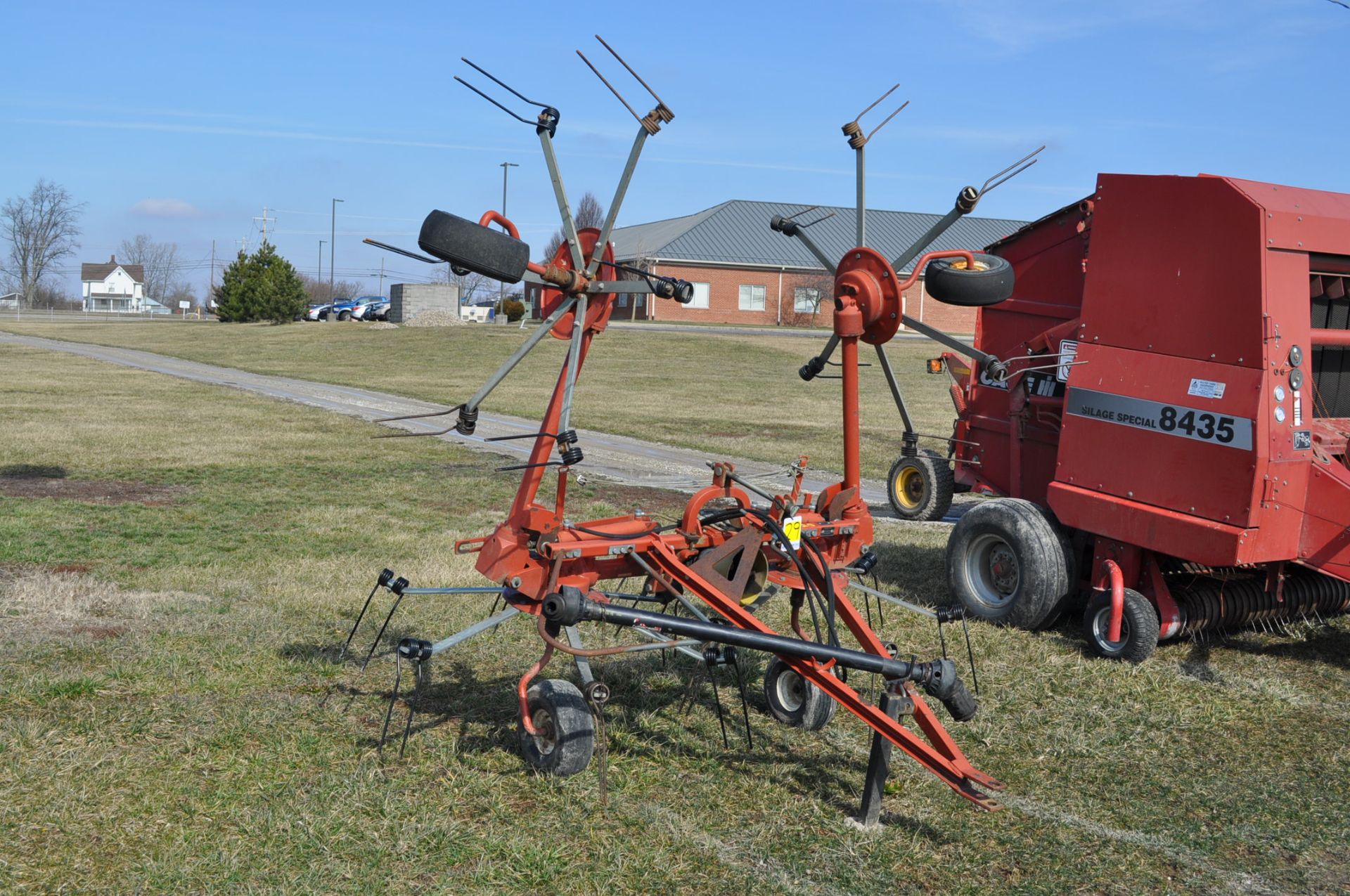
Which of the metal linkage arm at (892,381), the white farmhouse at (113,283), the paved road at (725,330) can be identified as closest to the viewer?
the metal linkage arm at (892,381)

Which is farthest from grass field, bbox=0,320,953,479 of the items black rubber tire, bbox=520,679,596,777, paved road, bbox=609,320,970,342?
black rubber tire, bbox=520,679,596,777

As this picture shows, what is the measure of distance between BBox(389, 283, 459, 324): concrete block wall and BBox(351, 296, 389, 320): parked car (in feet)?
15.0

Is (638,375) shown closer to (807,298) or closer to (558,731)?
(558,731)

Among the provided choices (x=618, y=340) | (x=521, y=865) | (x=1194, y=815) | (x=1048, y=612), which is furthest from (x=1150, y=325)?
(x=618, y=340)

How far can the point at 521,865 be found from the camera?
4.57 metres

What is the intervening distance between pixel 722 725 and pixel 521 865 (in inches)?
60.4

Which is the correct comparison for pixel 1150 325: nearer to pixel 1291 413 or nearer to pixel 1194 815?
pixel 1291 413

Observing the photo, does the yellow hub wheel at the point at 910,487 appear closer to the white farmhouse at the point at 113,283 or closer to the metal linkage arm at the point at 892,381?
the metal linkage arm at the point at 892,381

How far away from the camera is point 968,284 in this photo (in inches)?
223

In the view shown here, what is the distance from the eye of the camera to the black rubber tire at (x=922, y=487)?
11.5 metres

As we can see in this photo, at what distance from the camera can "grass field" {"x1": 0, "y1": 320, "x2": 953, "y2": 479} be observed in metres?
20.9

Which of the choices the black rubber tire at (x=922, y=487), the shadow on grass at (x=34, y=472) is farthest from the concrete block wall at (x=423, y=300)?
the black rubber tire at (x=922, y=487)

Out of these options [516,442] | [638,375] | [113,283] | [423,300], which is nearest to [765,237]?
[423,300]

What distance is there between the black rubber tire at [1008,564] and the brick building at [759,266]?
5288 cm
